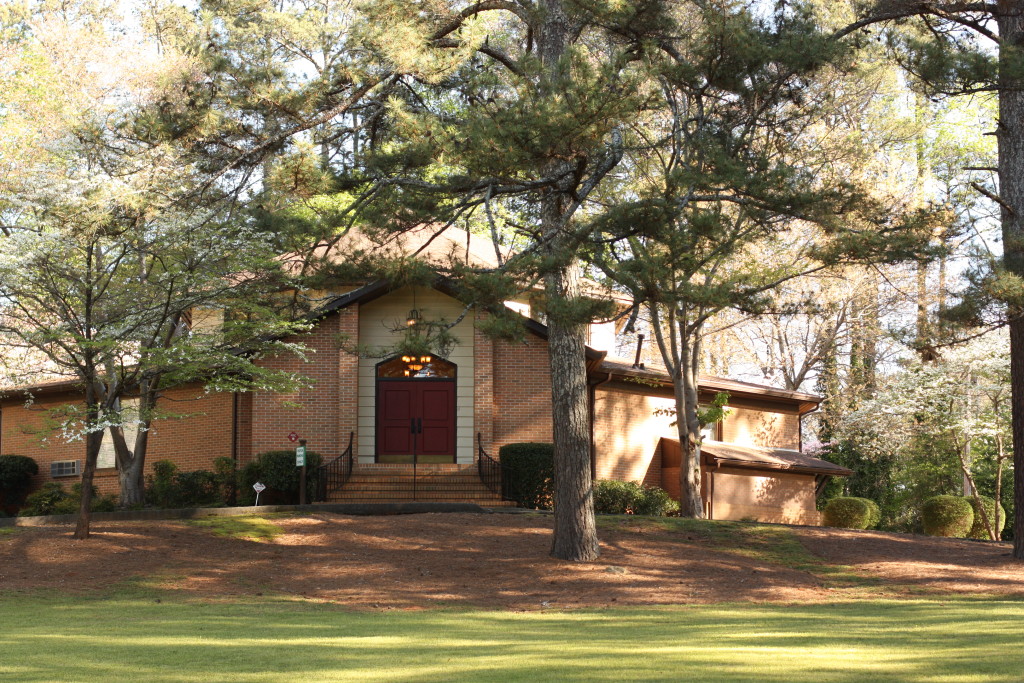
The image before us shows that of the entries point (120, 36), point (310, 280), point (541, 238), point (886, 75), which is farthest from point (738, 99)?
point (120, 36)

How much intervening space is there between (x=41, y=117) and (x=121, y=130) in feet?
39.1

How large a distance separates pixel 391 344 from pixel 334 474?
3015 millimetres

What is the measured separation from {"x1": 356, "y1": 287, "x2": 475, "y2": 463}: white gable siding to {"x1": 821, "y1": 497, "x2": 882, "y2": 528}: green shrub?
9.00 meters

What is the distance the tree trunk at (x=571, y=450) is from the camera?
56.7ft

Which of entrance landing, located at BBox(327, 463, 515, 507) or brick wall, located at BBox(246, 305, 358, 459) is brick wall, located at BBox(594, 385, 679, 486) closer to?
entrance landing, located at BBox(327, 463, 515, 507)

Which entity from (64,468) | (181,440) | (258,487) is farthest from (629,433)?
(64,468)

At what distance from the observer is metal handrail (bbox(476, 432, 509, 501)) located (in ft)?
75.6

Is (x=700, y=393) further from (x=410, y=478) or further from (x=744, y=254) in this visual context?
(x=410, y=478)

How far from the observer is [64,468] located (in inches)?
1056

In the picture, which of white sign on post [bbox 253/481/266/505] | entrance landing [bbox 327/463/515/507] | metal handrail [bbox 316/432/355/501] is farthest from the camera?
entrance landing [bbox 327/463/515/507]

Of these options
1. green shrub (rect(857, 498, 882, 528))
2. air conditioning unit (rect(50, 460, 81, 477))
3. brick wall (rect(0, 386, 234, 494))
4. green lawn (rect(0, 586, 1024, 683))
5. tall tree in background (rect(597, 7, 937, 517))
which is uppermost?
tall tree in background (rect(597, 7, 937, 517))

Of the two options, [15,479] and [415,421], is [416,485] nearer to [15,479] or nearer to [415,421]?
[415,421]

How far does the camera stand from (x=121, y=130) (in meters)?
16.2

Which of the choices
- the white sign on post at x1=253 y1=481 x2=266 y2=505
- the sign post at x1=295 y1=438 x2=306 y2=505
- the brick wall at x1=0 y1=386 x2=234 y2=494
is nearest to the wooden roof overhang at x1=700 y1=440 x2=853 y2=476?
the sign post at x1=295 y1=438 x2=306 y2=505
